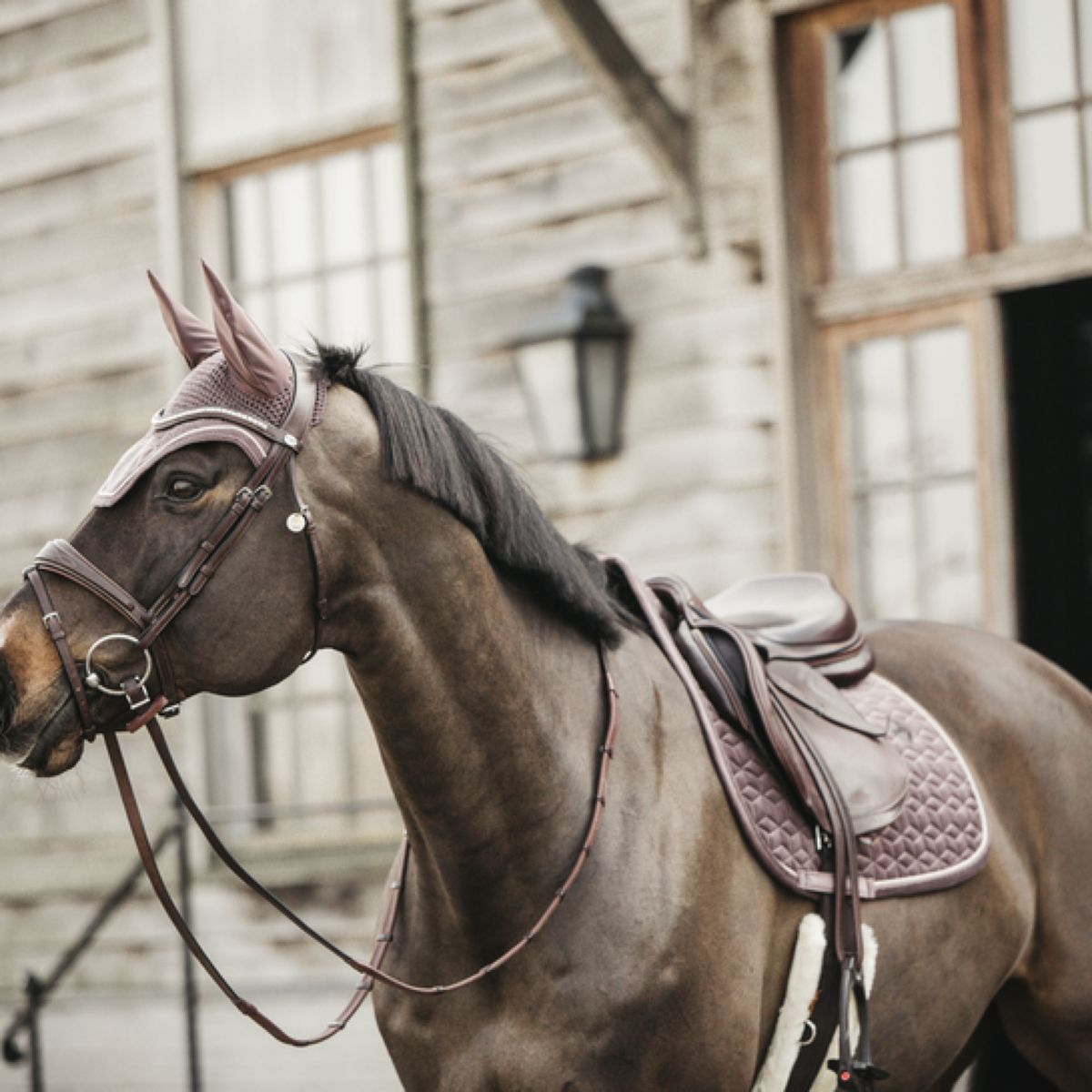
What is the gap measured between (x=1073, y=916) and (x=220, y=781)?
4255mm

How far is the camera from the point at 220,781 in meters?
7.13

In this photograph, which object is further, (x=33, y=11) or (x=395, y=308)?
(x=33, y=11)

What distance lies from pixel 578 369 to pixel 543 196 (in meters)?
0.77

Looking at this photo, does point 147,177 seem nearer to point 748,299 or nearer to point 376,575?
point 748,299

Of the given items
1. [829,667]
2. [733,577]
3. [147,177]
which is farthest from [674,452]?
[147,177]

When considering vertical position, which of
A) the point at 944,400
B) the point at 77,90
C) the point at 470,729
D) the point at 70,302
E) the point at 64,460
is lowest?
the point at 470,729

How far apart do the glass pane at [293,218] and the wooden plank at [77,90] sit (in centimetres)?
75

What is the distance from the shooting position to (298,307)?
7203 millimetres

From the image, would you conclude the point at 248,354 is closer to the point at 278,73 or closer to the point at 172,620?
the point at 172,620

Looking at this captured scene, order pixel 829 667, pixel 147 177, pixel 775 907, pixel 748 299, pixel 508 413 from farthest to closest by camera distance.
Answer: pixel 147 177
pixel 508 413
pixel 748 299
pixel 829 667
pixel 775 907

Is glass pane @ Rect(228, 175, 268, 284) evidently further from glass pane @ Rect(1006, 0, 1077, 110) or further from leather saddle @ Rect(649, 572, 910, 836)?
leather saddle @ Rect(649, 572, 910, 836)

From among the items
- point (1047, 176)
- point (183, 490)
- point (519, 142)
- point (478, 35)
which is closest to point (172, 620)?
point (183, 490)

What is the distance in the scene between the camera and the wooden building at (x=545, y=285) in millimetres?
5445

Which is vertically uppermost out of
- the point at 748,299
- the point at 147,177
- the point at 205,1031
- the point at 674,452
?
the point at 147,177
